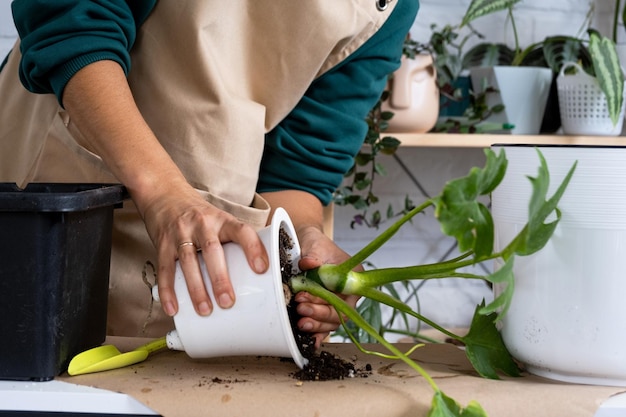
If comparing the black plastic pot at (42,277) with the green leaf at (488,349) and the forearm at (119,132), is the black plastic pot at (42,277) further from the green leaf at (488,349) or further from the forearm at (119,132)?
the green leaf at (488,349)

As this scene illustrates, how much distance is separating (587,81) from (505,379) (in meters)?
1.17

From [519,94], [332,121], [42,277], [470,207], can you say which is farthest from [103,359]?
[519,94]

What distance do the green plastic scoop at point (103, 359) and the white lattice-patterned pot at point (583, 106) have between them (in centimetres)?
125

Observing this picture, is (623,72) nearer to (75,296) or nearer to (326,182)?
(326,182)

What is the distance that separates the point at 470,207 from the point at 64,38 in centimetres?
43

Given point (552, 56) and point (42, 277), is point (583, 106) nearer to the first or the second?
point (552, 56)

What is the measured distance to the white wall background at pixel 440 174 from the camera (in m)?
1.87

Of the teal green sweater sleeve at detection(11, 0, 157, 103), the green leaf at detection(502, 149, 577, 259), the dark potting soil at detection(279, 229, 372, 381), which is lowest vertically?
the dark potting soil at detection(279, 229, 372, 381)

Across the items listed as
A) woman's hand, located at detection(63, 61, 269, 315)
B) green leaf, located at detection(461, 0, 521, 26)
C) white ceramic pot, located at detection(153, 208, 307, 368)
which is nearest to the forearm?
woman's hand, located at detection(63, 61, 269, 315)

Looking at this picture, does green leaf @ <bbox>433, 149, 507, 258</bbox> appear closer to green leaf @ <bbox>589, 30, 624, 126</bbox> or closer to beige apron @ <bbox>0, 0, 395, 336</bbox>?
beige apron @ <bbox>0, 0, 395, 336</bbox>

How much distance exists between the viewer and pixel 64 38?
76 cm

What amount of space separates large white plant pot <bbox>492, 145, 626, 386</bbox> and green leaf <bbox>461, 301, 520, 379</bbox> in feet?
0.11

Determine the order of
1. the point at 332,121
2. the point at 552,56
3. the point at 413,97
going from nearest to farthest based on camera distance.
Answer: the point at 332,121, the point at 413,97, the point at 552,56

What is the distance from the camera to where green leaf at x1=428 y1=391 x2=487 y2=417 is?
526 mm
